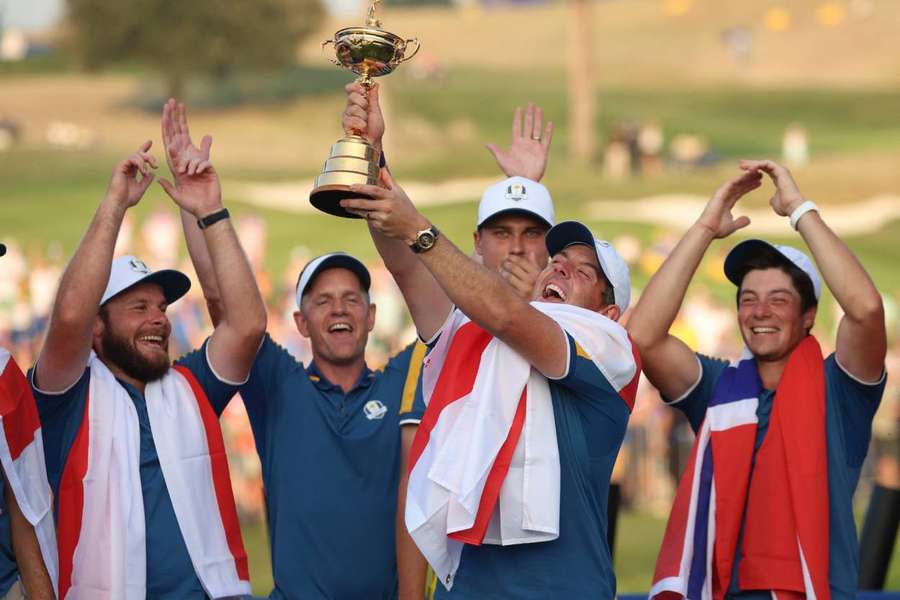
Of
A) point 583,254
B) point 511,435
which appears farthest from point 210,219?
point 511,435

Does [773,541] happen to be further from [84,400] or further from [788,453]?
[84,400]

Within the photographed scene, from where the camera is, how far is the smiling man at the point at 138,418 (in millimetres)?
4832

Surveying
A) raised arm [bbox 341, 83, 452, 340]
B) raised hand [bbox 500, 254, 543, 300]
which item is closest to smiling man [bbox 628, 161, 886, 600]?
raised hand [bbox 500, 254, 543, 300]

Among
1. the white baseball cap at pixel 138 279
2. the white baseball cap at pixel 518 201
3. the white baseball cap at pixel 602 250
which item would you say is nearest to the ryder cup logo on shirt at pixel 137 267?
the white baseball cap at pixel 138 279

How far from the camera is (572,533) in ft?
13.5

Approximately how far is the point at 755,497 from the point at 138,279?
2.38m

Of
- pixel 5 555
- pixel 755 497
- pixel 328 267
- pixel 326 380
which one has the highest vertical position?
pixel 328 267

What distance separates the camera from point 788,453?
494 cm

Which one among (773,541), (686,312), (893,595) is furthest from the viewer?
(686,312)

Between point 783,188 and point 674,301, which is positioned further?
point 674,301

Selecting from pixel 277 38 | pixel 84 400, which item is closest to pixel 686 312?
pixel 277 38

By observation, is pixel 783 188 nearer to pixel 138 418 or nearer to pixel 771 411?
pixel 771 411

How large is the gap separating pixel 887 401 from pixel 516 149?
34.6 ft

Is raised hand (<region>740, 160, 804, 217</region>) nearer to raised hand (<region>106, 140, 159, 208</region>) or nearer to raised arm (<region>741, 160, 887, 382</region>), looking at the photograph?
raised arm (<region>741, 160, 887, 382</region>)
